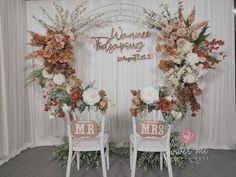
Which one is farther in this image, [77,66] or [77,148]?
[77,66]

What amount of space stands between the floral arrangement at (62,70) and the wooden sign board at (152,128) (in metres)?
0.46

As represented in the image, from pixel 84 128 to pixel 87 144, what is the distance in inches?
9.1

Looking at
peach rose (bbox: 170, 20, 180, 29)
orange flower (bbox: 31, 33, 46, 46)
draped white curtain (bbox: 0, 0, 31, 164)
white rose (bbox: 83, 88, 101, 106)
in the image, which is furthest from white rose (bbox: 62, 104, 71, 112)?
peach rose (bbox: 170, 20, 180, 29)

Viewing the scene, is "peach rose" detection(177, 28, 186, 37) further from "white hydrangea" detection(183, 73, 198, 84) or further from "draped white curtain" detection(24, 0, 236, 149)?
"draped white curtain" detection(24, 0, 236, 149)

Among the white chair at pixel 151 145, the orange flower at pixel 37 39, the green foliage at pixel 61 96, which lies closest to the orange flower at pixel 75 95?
the green foliage at pixel 61 96

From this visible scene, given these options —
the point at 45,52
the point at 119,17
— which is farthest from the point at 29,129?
the point at 119,17

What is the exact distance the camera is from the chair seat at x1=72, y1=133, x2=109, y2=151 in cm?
290

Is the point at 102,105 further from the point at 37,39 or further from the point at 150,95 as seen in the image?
the point at 37,39

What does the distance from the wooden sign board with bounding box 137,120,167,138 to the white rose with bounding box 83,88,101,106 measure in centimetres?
57

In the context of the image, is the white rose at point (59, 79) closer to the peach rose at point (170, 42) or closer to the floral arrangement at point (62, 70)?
the floral arrangement at point (62, 70)

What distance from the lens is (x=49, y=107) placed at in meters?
3.18

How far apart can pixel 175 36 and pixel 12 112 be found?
8.54 feet

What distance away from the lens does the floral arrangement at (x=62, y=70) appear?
282cm

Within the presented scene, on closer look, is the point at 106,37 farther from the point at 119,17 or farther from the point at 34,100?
the point at 34,100
